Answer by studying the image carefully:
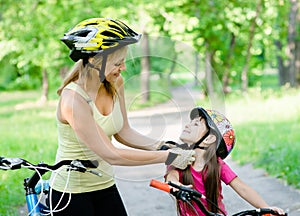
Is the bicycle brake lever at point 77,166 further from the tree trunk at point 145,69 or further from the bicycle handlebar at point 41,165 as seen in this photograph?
the tree trunk at point 145,69

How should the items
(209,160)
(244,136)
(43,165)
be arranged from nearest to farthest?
(43,165) < (209,160) < (244,136)

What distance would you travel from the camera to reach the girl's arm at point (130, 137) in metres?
3.20

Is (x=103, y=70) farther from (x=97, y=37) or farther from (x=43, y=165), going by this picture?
(x=43, y=165)

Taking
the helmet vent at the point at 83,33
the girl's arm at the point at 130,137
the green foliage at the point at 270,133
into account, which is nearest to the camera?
the helmet vent at the point at 83,33

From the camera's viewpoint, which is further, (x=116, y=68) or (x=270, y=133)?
(x=270, y=133)

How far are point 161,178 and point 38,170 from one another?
2.36 feet

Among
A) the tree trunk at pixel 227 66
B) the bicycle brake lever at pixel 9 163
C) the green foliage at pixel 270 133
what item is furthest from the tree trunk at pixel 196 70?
the tree trunk at pixel 227 66

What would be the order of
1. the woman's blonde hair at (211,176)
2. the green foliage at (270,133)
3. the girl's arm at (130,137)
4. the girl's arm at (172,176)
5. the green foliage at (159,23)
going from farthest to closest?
the green foliage at (159,23) < the green foliage at (270,133) < the woman's blonde hair at (211,176) < the girl's arm at (172,176) < the girl's arm at (130,137)

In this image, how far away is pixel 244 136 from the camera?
408 inches

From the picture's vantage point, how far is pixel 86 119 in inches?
116

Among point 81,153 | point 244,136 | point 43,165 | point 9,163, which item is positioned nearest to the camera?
point 9,163

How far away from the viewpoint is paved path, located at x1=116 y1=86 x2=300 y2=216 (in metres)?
3.12

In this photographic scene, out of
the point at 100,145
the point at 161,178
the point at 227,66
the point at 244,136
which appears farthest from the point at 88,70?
the point at 227,66

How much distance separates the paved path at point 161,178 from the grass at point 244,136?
0.29ft
